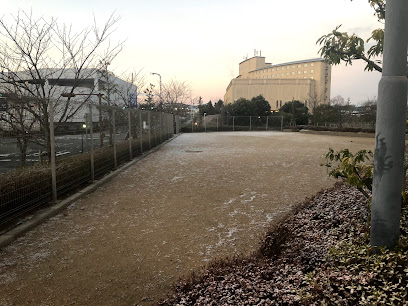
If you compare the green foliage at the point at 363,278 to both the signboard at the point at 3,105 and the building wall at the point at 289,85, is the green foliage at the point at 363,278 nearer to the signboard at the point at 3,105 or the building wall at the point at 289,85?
the signboard at the point at 3,105

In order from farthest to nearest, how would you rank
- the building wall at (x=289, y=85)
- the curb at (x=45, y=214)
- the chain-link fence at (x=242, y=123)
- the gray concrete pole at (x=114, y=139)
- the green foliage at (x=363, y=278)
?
the building wall at (x=289, y=85) < the chain-link fence at (x=242, y=123) < the gray concrete pole at (x=114, y=139) < the curb at (x=45, y=214) < the green foliage at (x=363, y=278)

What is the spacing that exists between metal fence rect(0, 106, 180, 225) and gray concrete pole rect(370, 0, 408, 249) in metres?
4.51

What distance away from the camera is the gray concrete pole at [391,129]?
89.6 inches

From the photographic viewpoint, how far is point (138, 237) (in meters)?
4.22

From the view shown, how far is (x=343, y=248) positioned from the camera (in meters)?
2.69

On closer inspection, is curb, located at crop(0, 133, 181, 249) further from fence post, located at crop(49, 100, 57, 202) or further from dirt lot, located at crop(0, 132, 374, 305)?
fence post, located at crop(49, 100, 57, 202)

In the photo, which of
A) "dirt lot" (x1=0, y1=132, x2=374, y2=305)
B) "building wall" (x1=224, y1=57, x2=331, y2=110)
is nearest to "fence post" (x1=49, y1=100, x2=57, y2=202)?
"dirt lot" (x1=0, y1=132, x2=374, y2=305)

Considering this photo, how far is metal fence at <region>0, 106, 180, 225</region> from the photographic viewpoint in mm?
4484

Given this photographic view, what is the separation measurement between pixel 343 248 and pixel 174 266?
173 cm

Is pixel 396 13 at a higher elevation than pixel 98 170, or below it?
higher

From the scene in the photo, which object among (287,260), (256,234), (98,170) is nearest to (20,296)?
(287,260)

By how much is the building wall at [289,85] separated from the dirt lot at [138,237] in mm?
59385

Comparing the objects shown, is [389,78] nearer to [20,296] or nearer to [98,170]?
[20,296]

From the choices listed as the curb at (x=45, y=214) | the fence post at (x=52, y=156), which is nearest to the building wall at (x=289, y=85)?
the curb at (x=45, y=214)
